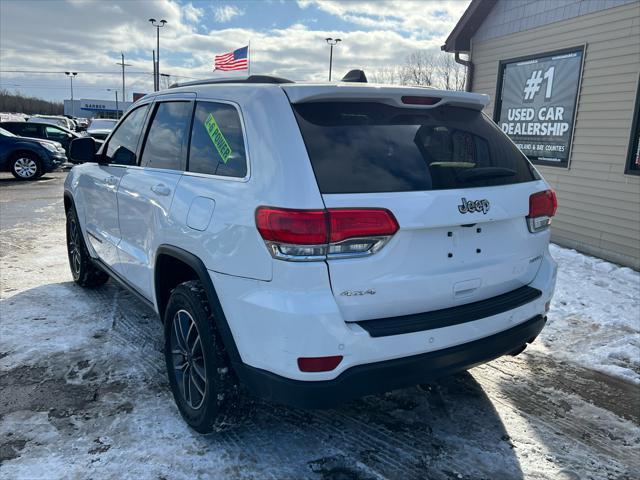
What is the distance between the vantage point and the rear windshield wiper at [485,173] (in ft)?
8.57

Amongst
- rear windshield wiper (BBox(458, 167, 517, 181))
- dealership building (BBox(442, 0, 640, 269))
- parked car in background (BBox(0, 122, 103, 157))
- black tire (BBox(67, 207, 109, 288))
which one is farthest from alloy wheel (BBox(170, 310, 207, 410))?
parked car in background (BBox(0, 122, 103, 157))

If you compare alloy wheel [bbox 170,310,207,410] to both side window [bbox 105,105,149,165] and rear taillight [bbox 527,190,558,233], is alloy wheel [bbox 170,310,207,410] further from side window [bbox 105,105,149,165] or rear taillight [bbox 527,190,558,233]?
rear taillight [bbox 527,190,558,233]

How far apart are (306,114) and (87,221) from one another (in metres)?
3.16

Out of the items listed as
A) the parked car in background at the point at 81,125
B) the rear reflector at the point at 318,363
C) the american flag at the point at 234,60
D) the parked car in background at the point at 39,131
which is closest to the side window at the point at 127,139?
the rear reflector at the point at 318,363

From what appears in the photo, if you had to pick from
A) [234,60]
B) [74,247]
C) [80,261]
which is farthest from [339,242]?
[234,60]

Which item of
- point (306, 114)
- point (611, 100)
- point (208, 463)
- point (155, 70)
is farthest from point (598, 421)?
point (155, 70)

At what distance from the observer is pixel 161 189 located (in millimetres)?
3180

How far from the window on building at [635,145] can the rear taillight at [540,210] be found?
4.78 metres

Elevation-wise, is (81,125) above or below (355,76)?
below

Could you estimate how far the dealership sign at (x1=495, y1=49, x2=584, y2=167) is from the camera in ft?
26.2

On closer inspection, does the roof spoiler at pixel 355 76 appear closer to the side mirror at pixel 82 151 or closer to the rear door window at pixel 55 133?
the side mirror at pixel 82 151

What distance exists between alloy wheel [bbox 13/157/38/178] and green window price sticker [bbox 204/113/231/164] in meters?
14.5

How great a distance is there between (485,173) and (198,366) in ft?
5.98

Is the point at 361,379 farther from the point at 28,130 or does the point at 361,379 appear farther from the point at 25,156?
the point at 28,130
